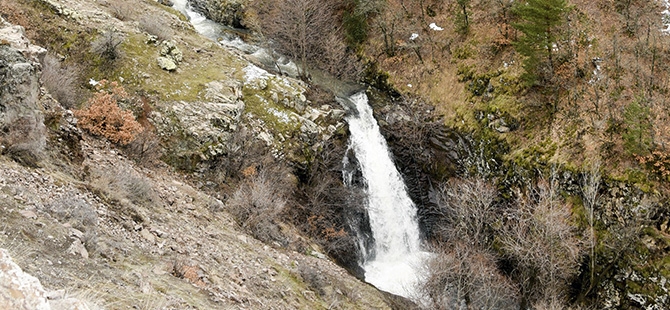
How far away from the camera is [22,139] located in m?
10.6

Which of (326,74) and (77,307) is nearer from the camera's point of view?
(77,307)

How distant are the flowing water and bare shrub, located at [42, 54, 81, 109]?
15442 mm

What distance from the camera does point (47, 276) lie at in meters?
6.13

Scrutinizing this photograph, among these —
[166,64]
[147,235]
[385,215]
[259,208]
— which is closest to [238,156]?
[259,208]

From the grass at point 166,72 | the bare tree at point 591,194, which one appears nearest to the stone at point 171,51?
the grass at point 166,72

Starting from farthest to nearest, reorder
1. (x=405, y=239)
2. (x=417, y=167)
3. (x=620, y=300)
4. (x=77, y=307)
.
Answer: (x=417, y=167) < (x=405, y=239) < (x=620, y=300) < (x=77, y=307)

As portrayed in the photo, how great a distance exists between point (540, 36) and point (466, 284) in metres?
14.5

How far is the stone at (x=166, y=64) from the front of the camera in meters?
23.7

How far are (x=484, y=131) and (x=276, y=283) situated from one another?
63.0 feet

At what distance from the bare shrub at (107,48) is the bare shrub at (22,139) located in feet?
41.0

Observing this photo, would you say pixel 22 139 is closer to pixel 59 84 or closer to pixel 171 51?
pixel 59 84

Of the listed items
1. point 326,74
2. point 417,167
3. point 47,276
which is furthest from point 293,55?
point 47,276

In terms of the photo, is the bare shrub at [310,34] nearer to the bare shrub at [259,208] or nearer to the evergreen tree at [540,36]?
the evergreen tree at [540,36]

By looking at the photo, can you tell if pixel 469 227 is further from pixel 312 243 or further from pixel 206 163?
pixel 206 163
